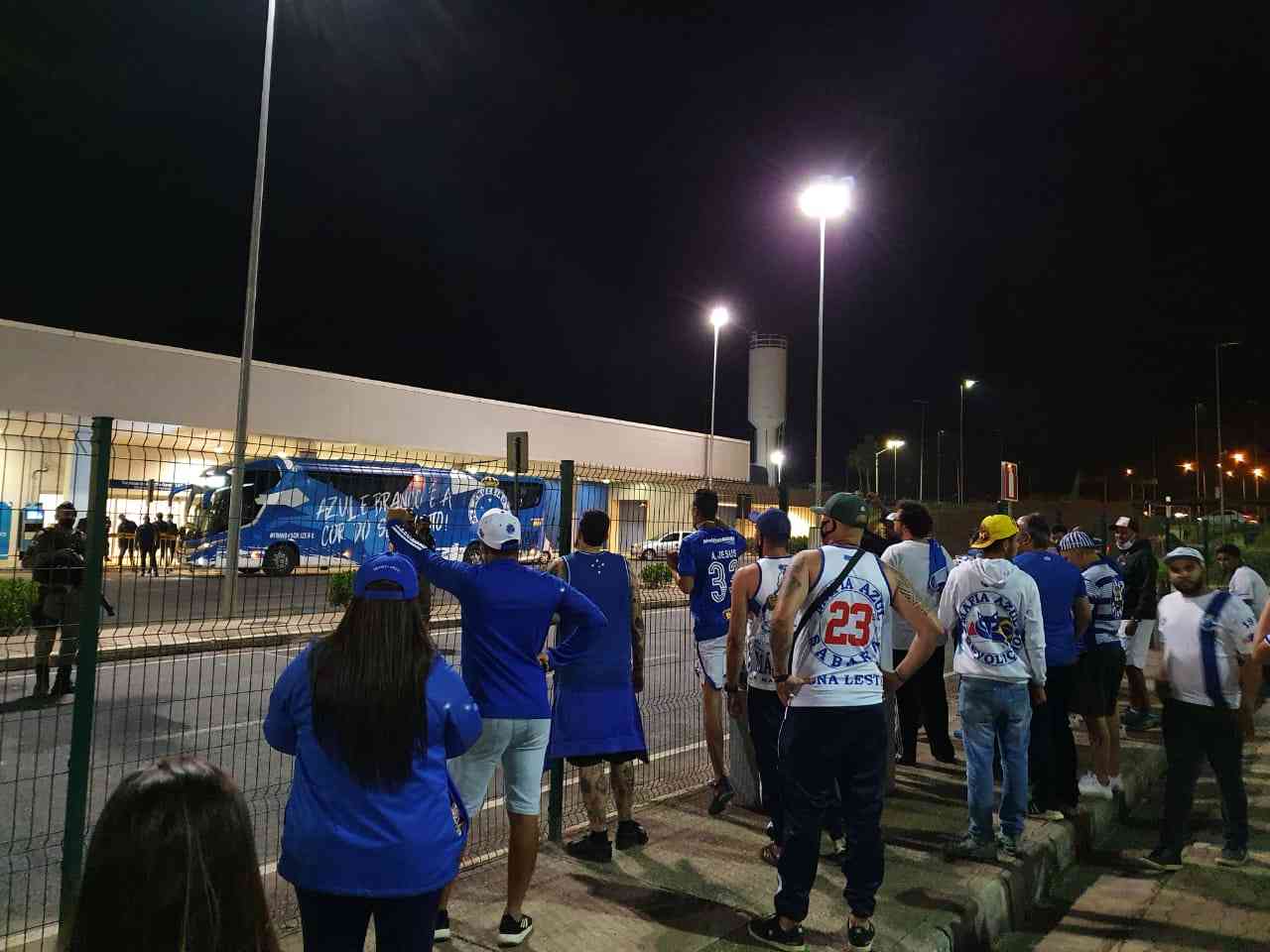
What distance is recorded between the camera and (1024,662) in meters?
5.04

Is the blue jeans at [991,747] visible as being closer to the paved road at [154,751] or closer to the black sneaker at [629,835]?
the black sneaker at [629,835]

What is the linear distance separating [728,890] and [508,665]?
1.78 metres

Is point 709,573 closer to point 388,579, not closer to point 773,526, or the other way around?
point 773,526

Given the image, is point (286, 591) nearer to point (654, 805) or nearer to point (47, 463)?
point (47, 463)

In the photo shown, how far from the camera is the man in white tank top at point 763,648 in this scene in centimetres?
480

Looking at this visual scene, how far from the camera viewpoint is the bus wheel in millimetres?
4900

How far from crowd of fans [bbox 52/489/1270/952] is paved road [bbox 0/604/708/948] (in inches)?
44.0

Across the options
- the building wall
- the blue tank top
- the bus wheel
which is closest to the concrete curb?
the blue tank top

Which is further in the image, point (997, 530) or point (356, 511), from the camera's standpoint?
point (997, 530)

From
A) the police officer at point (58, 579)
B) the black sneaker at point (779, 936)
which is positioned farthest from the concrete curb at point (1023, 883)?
the police officer at point (58, 579)

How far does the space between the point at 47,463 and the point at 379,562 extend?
2.36 metres

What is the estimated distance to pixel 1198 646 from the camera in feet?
17.0

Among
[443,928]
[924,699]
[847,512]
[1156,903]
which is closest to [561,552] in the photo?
[847,512]

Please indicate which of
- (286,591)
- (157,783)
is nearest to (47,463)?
(286,591)
